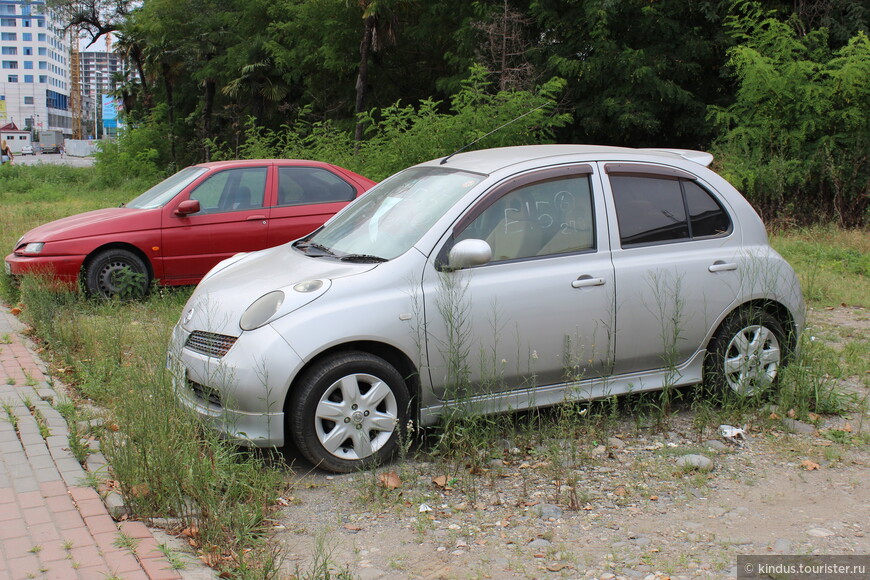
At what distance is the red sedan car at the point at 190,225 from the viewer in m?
9.40

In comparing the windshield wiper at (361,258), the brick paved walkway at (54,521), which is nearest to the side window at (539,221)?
the windshield wiper at (361,258)

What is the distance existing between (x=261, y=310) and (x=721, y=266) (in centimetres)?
305

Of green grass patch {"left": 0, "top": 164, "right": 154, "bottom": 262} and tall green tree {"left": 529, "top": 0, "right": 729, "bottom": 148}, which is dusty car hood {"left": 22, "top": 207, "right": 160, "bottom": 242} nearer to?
green grass patch {"left": 0, "top": 164, "right": 154, "bottom": 262}

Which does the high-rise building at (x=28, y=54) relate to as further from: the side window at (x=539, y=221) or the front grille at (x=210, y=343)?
the side window at (x=539, y=221)

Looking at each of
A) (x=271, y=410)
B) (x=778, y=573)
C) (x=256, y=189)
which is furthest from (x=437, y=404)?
(x=256, y=189)

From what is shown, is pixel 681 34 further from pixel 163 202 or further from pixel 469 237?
pixel 469 237

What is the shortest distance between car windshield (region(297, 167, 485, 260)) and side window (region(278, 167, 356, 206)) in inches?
159

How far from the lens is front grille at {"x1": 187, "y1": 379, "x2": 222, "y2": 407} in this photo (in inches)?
190

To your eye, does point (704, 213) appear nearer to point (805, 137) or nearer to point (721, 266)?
point (721, 266)

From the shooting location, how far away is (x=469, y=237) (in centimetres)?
520

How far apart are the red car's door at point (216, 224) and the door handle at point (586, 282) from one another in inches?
218

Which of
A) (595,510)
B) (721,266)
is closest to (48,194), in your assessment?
(721,266)

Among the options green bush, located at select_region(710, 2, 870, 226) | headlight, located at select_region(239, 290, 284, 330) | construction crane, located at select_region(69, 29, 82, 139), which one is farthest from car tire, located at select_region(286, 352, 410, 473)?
construction crane, located at select_region(69, 29, 82, 139)

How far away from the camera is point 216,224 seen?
9.84 metres
